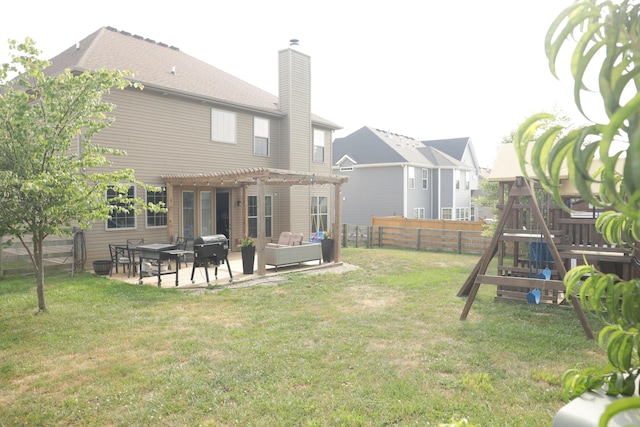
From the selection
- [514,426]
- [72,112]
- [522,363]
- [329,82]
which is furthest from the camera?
[329,82]

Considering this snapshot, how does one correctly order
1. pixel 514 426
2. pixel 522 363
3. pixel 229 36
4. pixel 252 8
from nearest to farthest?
1. pixel 514 426
2. pixel 522 363
3. pixel 252 8
4. pixel 229 36

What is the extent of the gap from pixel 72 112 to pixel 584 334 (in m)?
8.70

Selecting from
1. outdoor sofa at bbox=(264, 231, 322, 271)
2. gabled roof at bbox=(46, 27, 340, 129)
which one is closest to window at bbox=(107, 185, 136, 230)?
gabled roof at bbox=(46, 27, 340, 129)

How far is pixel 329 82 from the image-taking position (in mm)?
20312

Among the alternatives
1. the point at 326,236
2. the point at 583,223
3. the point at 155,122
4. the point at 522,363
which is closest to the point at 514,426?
the point at 522,363

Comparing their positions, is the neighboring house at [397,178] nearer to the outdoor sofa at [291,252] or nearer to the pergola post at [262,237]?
the outdoor sofa at [291,252]

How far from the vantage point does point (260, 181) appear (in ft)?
37.8

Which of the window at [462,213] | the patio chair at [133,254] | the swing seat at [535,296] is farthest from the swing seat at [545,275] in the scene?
the window at [462,213]

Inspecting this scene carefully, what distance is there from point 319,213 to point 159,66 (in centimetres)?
877

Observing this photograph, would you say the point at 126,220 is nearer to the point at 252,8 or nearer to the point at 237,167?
the point at 237,167

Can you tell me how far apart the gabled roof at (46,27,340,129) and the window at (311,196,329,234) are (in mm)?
3514

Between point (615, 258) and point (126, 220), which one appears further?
point (126, 220)

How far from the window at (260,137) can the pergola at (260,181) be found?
162cm

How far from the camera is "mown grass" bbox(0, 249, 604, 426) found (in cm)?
416
